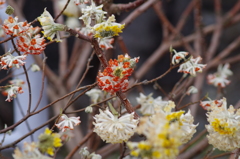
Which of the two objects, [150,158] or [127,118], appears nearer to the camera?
[150,158]

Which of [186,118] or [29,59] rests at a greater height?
[29,59]

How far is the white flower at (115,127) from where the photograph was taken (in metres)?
0.46

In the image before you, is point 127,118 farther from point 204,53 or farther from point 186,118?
point 204,53

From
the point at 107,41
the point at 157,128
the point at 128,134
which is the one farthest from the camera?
the point at 107,41

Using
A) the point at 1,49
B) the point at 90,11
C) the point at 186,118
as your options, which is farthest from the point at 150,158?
the point at 1,49

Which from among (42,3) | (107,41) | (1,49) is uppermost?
(42,3)

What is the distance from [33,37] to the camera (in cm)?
54

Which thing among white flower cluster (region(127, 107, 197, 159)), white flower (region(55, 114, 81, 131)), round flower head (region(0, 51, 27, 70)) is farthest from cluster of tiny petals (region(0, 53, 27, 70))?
white flower cluster (region(127, 107, 197, 159))

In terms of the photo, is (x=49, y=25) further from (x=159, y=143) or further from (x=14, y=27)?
(x=159, y=143)

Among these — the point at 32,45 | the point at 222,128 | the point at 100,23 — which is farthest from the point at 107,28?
the point at 222,128

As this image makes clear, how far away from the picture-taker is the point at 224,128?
0.49 meters

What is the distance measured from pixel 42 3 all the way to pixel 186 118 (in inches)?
61.0

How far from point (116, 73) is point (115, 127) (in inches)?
3.3

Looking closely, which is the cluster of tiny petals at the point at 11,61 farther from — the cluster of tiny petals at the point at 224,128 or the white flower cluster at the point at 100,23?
the cluster of tiny petals at the point at 224,128
